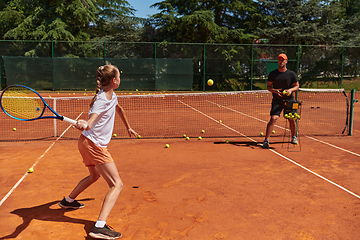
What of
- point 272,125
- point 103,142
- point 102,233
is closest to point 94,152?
point 103,142

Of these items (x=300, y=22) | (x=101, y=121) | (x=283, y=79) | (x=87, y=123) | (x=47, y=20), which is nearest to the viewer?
(x=87, y=123)

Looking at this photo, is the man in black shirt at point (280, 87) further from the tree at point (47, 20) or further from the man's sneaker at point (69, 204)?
the tree at point (47, 20)

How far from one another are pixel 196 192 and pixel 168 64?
55.1 ft

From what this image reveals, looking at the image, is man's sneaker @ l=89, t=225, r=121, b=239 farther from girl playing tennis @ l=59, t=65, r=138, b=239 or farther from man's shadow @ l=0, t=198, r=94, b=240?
man's shadow @ l=0, t=198, r=94, b=240

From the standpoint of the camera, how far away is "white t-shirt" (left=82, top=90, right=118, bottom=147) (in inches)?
125

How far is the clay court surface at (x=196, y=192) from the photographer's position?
346 cm

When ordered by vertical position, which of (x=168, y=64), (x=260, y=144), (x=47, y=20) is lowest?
(x=260, y=144)

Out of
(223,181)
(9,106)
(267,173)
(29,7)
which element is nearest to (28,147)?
(9,106)

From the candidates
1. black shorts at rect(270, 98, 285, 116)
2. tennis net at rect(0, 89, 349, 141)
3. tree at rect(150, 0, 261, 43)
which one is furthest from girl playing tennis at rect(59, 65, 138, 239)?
tree at rect(150, 0, 261, 43)

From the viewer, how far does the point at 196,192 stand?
14.7 ft

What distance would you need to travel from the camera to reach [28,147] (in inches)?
275

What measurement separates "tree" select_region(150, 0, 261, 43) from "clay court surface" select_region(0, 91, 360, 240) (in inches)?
749

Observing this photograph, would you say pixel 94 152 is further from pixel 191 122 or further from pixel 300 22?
pixel 300 22

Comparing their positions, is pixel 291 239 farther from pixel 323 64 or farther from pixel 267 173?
pixel 323 64
